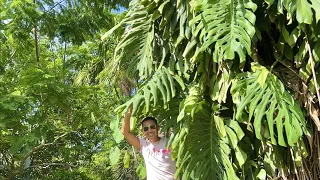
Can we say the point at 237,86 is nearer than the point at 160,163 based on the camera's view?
Yes

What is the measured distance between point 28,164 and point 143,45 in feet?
22.0

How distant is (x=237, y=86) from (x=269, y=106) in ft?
0.59

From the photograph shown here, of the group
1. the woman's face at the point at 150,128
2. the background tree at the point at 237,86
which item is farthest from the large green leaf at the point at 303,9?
the woman's face at the point at 150,128

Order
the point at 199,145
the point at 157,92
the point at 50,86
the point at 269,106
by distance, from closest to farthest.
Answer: the point at 269,106, the point at 199,145, the point at 157,92, the point at 50,86

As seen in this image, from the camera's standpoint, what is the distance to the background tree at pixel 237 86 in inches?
74.7

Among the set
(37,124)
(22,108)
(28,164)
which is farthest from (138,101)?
(28,164)

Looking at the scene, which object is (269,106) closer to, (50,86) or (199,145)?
(199,145)

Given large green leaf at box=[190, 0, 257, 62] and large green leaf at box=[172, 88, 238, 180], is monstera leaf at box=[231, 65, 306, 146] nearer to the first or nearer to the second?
large green leaf at box=[190, 0, 257, 62]

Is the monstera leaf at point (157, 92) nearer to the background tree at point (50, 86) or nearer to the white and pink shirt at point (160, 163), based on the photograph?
the white and pink shirt at point (160, 163)

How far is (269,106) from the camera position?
6.45 ft

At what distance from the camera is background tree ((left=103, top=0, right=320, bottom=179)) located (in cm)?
190

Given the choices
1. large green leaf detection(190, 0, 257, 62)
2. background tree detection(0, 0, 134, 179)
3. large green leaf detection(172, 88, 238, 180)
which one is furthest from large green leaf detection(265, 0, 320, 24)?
background tree detection(0, 0, 134, 179)

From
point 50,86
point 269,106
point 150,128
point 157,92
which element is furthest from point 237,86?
point 50,86

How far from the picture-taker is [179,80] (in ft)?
7.99
